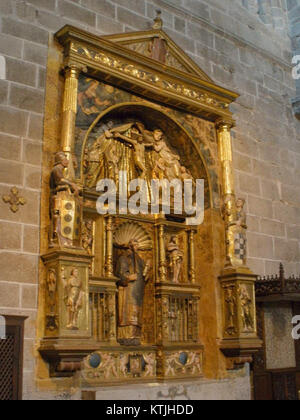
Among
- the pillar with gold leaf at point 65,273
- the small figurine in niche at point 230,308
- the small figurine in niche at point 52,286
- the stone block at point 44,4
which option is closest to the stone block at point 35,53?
the stone block at point 44,4

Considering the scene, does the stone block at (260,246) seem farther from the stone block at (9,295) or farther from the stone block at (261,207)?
the stone block at (9,295)

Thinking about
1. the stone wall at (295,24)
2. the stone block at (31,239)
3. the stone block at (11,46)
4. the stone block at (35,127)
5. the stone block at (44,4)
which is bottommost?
the stone block at (31,239)

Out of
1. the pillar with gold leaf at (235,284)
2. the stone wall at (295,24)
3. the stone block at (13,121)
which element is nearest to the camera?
the stone block at (13,121)

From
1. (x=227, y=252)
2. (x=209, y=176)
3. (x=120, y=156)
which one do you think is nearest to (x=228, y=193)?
(x=209, y=176)

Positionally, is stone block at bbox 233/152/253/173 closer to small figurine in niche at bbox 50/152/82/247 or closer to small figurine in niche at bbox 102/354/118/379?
small figurine in niche at bbox 50/152/82/247

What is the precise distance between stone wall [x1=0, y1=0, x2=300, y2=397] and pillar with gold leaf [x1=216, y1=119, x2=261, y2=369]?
0.58 m

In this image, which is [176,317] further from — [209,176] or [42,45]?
[42,45]

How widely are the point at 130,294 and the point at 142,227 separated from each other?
0.98 m

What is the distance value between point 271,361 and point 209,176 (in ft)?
9.52

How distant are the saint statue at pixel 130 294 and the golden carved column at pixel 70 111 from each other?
5.17 feet

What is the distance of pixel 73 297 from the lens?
19.1 feet

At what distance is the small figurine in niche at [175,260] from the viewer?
7598mm

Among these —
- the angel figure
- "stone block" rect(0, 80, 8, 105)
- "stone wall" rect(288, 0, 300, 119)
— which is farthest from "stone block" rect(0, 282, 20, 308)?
"stone wall" rect(288, 0, 300, 119)

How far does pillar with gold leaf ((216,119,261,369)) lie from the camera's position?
7.33 meters
